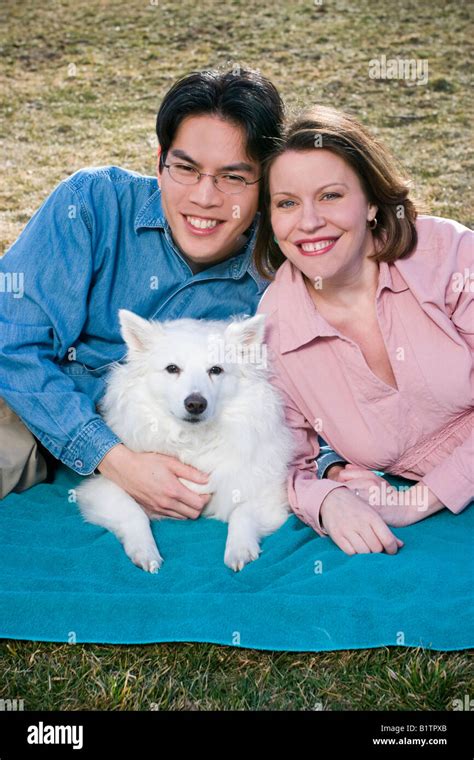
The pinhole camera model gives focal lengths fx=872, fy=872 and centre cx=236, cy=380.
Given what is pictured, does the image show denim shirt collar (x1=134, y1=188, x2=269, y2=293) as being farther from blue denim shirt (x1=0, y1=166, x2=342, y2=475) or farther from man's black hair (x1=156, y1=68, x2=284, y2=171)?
man's black hair (x1=156, y1=68, x2=284, y2=171)

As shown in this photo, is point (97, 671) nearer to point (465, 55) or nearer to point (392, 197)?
point (392, 197)

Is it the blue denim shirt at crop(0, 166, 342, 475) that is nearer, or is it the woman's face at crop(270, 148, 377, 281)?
the woman's face at crop(270, 148, 377, 281)

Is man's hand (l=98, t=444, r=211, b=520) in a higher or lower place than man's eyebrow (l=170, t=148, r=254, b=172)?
lower

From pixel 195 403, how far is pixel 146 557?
0.60 m

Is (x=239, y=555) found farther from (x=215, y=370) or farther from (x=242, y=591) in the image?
(x=215, y=370)

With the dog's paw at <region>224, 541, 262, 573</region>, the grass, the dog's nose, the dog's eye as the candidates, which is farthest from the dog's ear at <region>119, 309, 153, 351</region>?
the grass

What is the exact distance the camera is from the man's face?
3.53 m

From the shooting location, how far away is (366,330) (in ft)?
11.8

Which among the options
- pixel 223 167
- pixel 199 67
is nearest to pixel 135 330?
pixel 223 167

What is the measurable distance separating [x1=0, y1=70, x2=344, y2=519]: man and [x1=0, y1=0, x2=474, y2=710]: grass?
1.36ft

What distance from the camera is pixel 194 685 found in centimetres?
280

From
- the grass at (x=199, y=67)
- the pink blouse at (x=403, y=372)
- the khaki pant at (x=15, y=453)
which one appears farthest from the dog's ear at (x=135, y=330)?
the grass at (x=199, y=67)

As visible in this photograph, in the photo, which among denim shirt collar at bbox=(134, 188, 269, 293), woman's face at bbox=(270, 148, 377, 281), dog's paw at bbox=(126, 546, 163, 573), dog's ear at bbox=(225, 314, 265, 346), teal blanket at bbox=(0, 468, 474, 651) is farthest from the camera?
denim shirt collar at bbox=(134, 188, 269, 293)
